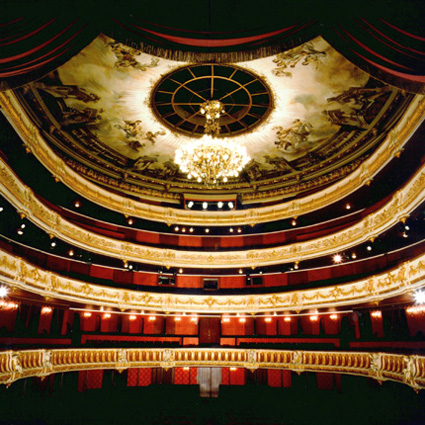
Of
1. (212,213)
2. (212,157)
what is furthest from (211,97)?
(212,213)

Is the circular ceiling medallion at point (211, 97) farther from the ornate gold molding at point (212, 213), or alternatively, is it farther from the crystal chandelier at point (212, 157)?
the ornate gold molding at point (212, 213)

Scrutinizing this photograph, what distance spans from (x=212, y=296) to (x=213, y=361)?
340 cm

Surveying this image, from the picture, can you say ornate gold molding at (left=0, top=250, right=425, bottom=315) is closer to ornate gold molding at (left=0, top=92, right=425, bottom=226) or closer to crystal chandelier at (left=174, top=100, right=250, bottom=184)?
ornate gold molding at (left=0, top=92, right=425, bottom=226)

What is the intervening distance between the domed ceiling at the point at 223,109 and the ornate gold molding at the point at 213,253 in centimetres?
293

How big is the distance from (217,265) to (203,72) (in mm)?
11294

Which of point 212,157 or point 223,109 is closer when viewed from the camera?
point 212,157

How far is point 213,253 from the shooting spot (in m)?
19.8

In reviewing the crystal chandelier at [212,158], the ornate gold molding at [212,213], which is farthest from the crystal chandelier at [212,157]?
the ornate gold molding at [212,213]

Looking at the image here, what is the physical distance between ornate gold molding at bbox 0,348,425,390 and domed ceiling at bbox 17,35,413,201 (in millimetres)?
8098

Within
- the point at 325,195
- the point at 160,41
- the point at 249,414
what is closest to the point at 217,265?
the point at 325,195

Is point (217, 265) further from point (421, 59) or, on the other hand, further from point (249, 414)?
point (421, 59)

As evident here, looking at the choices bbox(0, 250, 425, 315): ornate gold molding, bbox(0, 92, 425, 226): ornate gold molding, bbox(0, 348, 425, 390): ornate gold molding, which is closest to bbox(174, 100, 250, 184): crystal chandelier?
bbox(0, 92, 425, 226): ornate gold molding

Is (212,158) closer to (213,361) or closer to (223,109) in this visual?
(223,109)

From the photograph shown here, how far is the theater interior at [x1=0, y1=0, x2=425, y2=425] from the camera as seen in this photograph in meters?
6.24
